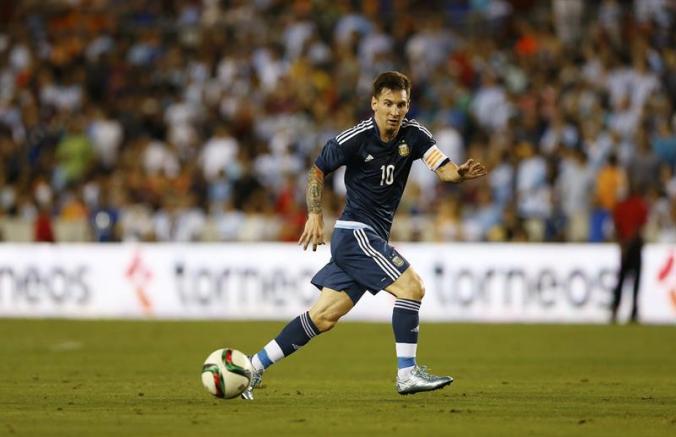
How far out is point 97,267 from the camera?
21.6 m

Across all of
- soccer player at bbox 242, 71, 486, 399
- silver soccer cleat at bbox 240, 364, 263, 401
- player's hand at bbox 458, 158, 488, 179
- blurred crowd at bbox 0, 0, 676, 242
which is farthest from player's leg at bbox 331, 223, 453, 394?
blurred crowd at bbox 0, 0, 676, 242

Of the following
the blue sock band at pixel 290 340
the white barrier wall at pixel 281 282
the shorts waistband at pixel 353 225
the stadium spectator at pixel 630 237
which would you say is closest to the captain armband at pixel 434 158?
the shorts waistband at pixel 353 225

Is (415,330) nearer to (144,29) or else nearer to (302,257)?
(302,257)

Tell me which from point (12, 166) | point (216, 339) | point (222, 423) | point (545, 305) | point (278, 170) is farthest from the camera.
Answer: point (12, 166)

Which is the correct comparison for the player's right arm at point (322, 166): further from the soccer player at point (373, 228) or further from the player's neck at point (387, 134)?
the player's neck at point (387, 134)

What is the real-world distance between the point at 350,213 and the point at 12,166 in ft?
56.5

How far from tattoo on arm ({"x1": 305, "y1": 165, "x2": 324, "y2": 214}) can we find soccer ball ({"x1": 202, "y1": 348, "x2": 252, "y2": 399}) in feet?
4.04

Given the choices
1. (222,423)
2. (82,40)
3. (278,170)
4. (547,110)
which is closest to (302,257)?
(278,170)

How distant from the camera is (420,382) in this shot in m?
9.66

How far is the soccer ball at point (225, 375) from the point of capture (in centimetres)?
947

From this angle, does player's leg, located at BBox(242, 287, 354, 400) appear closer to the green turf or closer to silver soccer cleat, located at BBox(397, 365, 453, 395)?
the green turf

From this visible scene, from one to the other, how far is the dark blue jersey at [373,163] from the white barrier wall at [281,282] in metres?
9.94

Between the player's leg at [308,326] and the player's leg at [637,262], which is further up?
the player's leg at [637,262]

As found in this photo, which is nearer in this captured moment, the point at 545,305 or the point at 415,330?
the point at 415,330
